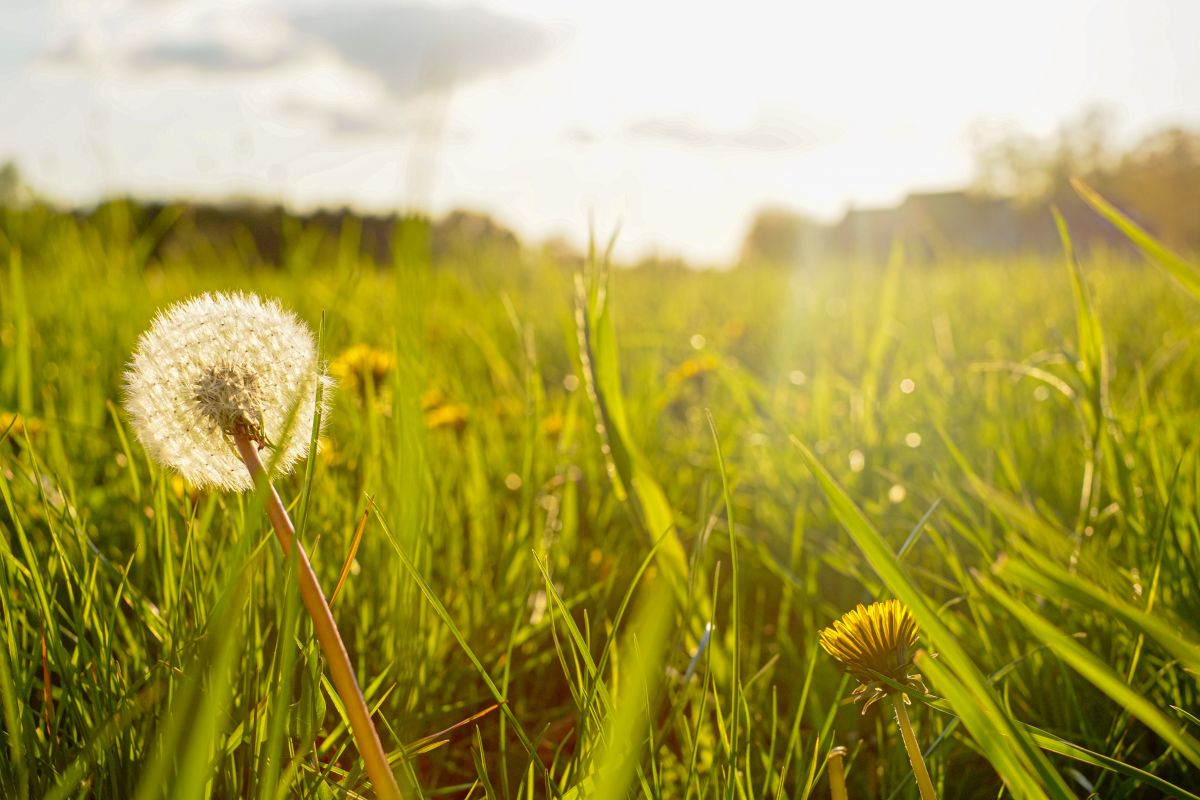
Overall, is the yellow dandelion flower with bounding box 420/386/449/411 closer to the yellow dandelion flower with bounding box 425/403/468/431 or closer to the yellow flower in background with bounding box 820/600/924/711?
the yellow dandelion flower with bounding box 425/403/468/431

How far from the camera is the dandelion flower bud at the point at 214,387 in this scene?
0.61 meters

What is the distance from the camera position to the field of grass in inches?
24.1

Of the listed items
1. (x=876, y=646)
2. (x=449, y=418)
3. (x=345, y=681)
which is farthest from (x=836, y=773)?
(x=449, y=418)

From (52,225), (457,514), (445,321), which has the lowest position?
(457,514)

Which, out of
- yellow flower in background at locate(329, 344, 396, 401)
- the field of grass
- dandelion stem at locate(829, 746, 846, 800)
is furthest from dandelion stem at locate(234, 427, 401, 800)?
yellow flower in background at locate(329, 344, 396, 401)

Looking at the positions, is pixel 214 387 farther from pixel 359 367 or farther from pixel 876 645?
pixel 359 367

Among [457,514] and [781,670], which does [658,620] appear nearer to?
[781,670]

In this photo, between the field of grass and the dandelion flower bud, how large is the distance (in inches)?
2.2

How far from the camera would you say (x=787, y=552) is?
141 centimetres

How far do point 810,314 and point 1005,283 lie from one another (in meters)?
1.37

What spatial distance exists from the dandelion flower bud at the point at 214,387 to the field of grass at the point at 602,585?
0.19ft

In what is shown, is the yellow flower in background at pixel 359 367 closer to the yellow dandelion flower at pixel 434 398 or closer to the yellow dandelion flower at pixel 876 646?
the yellow dandelion flower at pixel 434 398

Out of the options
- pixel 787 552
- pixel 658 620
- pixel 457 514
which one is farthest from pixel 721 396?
pixel 658 620

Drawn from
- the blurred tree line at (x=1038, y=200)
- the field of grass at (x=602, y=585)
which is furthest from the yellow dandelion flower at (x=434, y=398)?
the blurred tree line at (x=1038, y=200)
